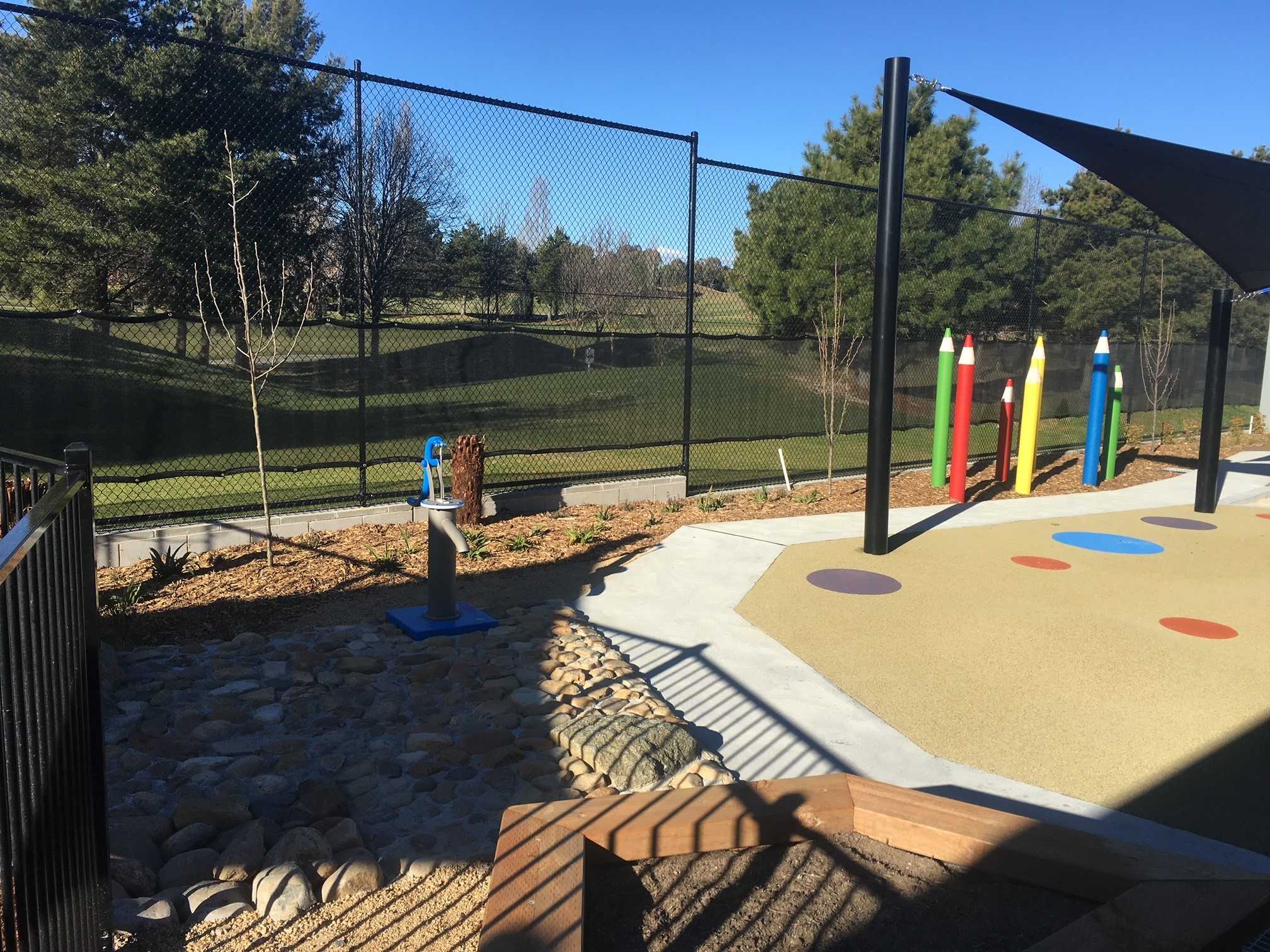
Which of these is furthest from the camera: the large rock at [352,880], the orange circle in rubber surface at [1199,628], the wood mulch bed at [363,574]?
the orange circle in rubber surface at [1199,628]

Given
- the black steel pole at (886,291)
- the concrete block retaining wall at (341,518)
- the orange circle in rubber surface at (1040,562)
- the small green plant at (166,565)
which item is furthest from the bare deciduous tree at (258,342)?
the orange circle in rubber surface at (1040,562)

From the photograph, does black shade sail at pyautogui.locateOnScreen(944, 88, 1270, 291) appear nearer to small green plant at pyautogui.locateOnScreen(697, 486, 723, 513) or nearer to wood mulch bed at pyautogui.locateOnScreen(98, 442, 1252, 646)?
wood mulch bed at pyautogui.locateOnScreen(98, 442, 1252, 646)

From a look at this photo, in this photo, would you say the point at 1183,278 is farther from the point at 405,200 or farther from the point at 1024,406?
the point at 405,200

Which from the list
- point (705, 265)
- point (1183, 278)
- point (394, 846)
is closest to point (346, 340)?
point (705, 265)

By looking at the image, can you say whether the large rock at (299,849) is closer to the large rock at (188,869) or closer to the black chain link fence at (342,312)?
the large rock at (188,869)

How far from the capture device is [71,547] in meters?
2.41

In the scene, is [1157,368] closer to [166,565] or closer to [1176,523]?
[1176,523]

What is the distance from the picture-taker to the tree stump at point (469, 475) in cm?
764

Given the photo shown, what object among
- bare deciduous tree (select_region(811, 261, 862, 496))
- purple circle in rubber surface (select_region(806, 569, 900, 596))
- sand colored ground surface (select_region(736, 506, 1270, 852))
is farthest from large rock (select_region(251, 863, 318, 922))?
bare deciduous tree (select_region(811, 261, 862, 496))

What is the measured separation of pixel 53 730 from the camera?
205cm

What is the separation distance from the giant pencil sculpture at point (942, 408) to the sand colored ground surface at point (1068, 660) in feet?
8.65

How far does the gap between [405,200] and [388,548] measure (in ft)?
10.7

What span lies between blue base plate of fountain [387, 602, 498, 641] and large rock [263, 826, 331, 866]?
2.11 m

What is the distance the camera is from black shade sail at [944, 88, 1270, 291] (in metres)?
5.68
